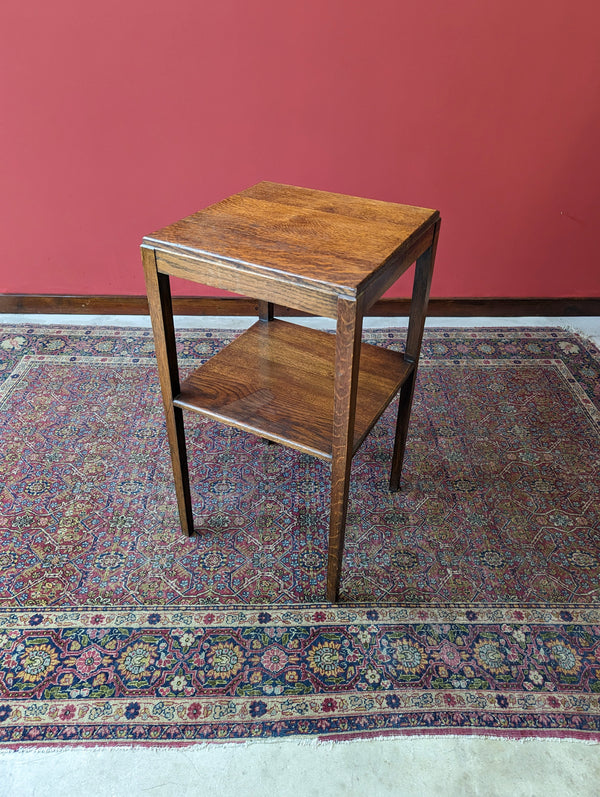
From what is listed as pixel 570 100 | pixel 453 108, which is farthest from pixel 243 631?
pixel 570 100

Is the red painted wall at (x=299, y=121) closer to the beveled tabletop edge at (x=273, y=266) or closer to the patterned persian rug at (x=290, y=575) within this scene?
the patterned persian rug at (x=290, y=575)

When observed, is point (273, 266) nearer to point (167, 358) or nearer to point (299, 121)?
point (167, 358)

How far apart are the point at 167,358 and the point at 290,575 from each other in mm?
700

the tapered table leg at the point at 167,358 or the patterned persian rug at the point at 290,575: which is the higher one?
the tapered table leg at the point at 167,358

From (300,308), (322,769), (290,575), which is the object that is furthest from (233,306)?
(322,769)

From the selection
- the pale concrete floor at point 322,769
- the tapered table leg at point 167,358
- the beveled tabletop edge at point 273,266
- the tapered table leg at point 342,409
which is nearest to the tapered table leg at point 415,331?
the beveled tabletop edge at point 273,266

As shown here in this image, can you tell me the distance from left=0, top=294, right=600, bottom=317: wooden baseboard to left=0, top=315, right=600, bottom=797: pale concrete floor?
193 cm

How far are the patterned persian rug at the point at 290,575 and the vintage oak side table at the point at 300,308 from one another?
7.5 inches

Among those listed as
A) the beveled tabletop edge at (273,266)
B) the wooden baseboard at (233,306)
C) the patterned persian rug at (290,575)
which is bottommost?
the patterned persian rug at (290,575)

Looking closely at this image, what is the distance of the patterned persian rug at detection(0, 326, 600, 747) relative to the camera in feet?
4.37

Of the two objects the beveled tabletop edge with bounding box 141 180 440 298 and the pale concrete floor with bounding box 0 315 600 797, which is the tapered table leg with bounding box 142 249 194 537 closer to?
the beveled tabletop edge with bounding box 141 180 440 298

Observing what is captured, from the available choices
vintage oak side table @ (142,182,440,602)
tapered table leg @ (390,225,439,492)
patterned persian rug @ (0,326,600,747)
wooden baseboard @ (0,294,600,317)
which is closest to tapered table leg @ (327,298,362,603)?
vintage oak side table @ (142,182,440,602)

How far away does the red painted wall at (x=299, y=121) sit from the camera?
87.2 inches

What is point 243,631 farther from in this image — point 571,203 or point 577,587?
point 571,203
